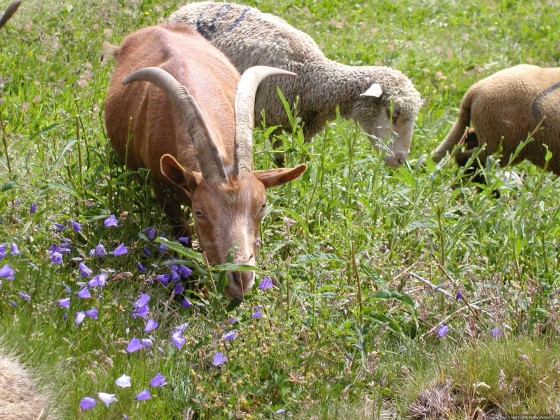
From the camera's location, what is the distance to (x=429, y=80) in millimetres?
11547

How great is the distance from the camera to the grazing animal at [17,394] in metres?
3.47

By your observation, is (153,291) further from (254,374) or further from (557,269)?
(557,269)

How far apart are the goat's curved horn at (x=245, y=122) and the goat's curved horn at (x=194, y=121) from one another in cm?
12

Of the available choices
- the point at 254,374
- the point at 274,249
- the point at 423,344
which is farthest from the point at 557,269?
the point at 254,374

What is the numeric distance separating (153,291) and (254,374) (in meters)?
1.03

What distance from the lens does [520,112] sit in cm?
820

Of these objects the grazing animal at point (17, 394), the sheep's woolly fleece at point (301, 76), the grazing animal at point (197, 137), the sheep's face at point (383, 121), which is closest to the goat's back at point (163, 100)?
the grazing animal at point (197, 137)

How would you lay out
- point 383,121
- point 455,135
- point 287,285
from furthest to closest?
point 455,135 < point 383,121 < point 287,285

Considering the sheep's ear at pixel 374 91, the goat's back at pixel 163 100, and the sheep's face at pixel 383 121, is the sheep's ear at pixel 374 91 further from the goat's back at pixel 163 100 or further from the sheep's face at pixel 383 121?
the goat's back at pixel 163 100

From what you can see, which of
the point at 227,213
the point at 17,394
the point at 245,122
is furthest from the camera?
the point at 245,122

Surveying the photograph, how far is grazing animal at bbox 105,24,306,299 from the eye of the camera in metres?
4.61

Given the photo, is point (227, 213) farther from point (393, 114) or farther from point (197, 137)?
point (393, 114)

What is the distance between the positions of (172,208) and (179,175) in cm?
73

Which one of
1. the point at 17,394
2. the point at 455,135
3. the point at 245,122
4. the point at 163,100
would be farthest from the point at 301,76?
the point at 17,394
